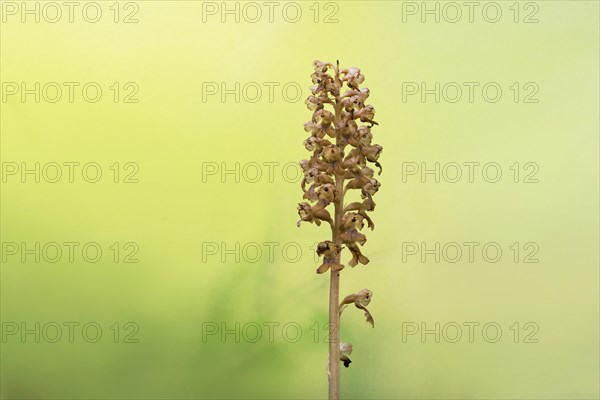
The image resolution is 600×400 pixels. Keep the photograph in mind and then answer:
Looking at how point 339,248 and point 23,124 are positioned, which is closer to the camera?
point 339,248

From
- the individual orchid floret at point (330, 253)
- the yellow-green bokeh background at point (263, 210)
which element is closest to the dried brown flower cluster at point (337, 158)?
the individual orchid floret at point (330, 253)

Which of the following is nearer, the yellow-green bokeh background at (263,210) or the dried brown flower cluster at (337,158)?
the dried brown flower cluster at (337,158)

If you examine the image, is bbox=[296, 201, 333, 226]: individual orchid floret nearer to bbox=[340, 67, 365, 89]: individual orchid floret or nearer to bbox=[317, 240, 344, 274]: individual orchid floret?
bbox=[317, 240, 344, 274]: individual orchid floret

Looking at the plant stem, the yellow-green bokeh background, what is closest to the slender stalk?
the plant stem

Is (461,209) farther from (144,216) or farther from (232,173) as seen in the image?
(144,216)

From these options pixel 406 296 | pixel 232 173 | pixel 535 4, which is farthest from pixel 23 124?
pixel 535 4

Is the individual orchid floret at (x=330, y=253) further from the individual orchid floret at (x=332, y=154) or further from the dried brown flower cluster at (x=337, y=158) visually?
the individual orchid floret at (x=332, y=154)

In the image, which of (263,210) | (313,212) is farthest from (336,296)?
(263,210)

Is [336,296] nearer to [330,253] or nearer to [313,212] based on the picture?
[330,253]
